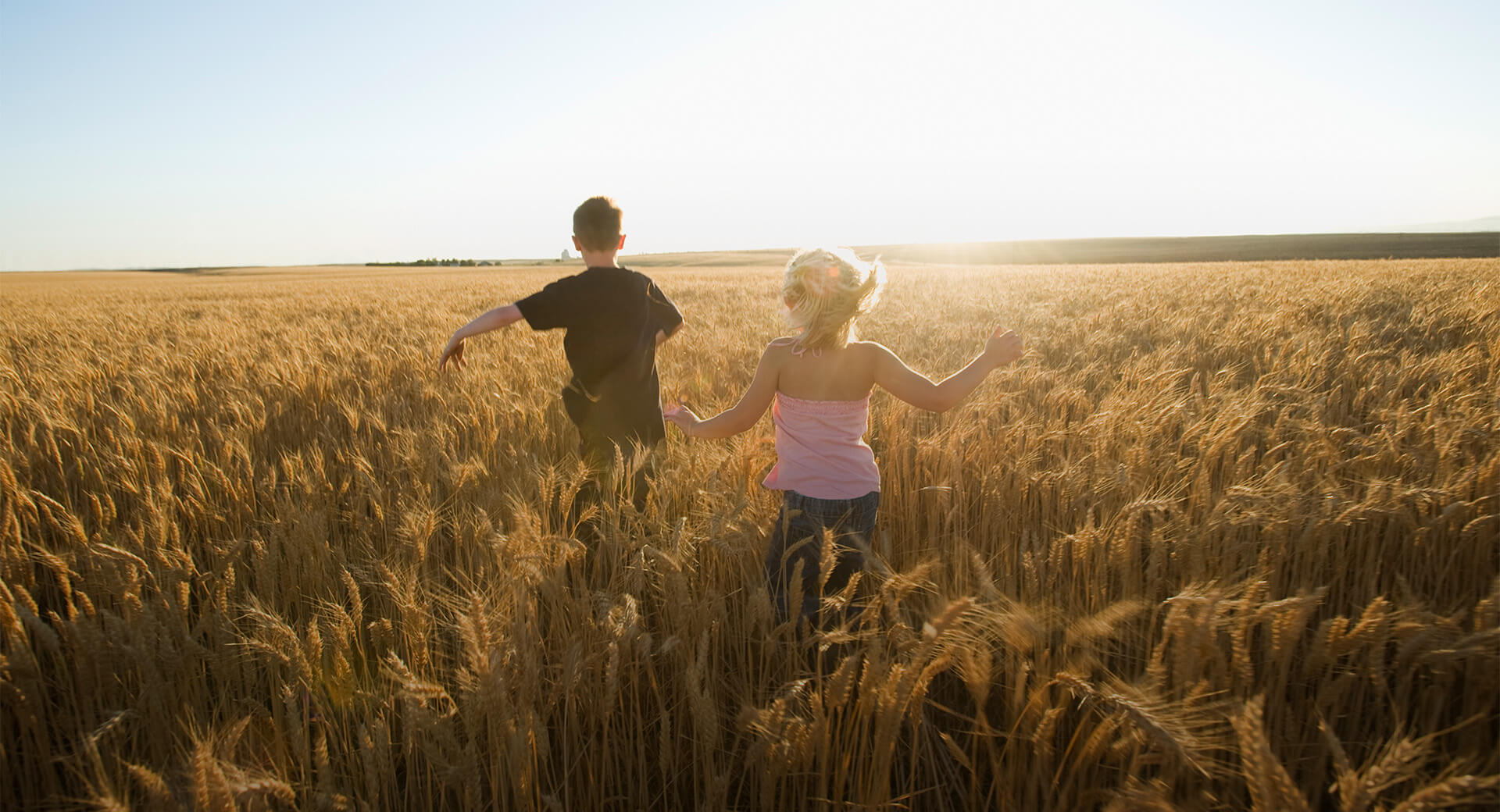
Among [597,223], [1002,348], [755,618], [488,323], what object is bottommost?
[755,618]

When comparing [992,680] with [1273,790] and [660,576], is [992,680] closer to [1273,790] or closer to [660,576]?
[1273,790]

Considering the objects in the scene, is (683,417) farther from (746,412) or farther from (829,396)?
(829,396)

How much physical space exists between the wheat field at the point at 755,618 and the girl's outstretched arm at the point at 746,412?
0.62ft

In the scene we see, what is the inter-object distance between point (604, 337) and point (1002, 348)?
1448mm

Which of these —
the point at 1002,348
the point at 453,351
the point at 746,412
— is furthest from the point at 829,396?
the point at 453,351

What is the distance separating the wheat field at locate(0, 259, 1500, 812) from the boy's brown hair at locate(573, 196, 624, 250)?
2.75 ft

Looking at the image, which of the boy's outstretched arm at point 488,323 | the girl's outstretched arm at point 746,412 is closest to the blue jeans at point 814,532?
the girl's outstretched arm at point 746,412

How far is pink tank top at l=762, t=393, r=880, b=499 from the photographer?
1929 mm

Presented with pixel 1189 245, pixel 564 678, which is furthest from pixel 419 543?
pixel 1189 245

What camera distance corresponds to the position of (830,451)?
1.94 metres

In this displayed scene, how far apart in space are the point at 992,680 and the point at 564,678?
0.92m

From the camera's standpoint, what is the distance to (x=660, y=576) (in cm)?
181

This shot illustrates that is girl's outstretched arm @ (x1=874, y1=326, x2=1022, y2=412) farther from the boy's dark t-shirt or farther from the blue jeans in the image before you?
the boy's dark t-shirt

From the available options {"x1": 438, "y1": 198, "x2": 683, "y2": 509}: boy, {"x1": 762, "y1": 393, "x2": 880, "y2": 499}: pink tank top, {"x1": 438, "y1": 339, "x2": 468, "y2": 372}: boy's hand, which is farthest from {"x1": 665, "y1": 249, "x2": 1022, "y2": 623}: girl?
{"x1": 438, "y1": 339, "x2": 468, "y2": 372}: boy's hand
